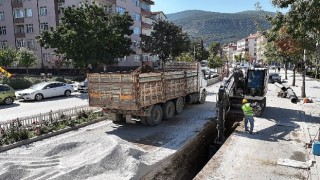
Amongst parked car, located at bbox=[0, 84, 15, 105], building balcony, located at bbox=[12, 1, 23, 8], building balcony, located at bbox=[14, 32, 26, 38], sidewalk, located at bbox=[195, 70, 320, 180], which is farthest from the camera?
building balcony, located at bbox=[14, 32, 26, 38]

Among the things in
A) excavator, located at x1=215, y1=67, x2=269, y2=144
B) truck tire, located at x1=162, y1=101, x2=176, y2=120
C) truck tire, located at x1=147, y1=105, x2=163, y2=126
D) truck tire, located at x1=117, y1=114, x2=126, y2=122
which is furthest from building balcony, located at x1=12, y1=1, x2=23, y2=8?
truck tire, located at x1=147, y1=105, x2=163, y2=126

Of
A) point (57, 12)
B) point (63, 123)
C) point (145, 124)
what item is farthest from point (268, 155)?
point (57, 12)

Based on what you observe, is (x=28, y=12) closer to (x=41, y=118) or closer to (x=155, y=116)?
(x=41, y=118)

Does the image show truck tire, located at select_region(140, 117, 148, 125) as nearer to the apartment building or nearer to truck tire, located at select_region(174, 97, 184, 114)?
truck tire, located at select_region(174, 97, 184, 114)

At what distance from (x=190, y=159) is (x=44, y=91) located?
17.5 metres

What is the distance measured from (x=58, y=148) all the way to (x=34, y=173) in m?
2.22

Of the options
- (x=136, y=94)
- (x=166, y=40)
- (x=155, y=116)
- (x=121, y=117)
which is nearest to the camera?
(x=136, y=94)

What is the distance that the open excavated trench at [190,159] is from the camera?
1048 centimetres

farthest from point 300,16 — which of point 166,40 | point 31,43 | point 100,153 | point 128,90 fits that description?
point 31,43

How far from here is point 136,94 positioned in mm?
13531

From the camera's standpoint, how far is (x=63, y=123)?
14953mm

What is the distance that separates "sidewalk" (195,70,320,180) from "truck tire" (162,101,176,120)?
3856mm

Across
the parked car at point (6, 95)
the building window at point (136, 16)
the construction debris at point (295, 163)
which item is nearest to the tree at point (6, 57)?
the parked car at point (6, 95)

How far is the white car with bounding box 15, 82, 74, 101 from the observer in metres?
24.9
